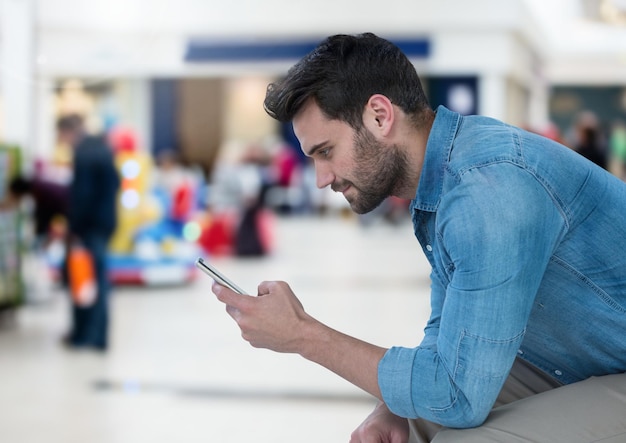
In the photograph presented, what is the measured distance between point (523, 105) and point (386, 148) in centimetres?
2272

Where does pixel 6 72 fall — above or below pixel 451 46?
below

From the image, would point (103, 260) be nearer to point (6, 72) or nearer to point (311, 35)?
point (6, 72)

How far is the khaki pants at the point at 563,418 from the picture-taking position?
1.57 m

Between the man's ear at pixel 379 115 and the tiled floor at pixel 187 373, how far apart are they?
2.23m

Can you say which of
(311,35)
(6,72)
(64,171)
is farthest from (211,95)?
(6,72)

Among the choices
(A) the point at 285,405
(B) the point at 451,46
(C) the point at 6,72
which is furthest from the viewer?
(B) the point at 451,46

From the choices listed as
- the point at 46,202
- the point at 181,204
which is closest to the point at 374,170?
the point at 46,202

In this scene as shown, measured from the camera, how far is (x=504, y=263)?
4.78 ft

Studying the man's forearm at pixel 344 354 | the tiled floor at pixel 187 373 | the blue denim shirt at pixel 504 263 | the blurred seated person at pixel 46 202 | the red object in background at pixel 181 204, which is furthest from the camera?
the red object in background at pixel 181 204

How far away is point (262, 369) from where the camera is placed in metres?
4.92

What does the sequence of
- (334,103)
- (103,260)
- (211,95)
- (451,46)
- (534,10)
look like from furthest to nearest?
Answer: 1. (211,95)
2. (534,10)
3. (451,46)
4. (103,260)
5. (334,103)

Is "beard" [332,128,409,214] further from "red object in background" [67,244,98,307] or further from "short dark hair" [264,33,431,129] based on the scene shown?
"red object in background" [67,244,98,307]

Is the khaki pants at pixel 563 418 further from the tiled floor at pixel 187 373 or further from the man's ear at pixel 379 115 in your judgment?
the tiled floor at pixel 187 373

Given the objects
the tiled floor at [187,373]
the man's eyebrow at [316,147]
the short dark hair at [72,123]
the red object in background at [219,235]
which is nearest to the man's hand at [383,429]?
the man's eyebrow at [316,147]
